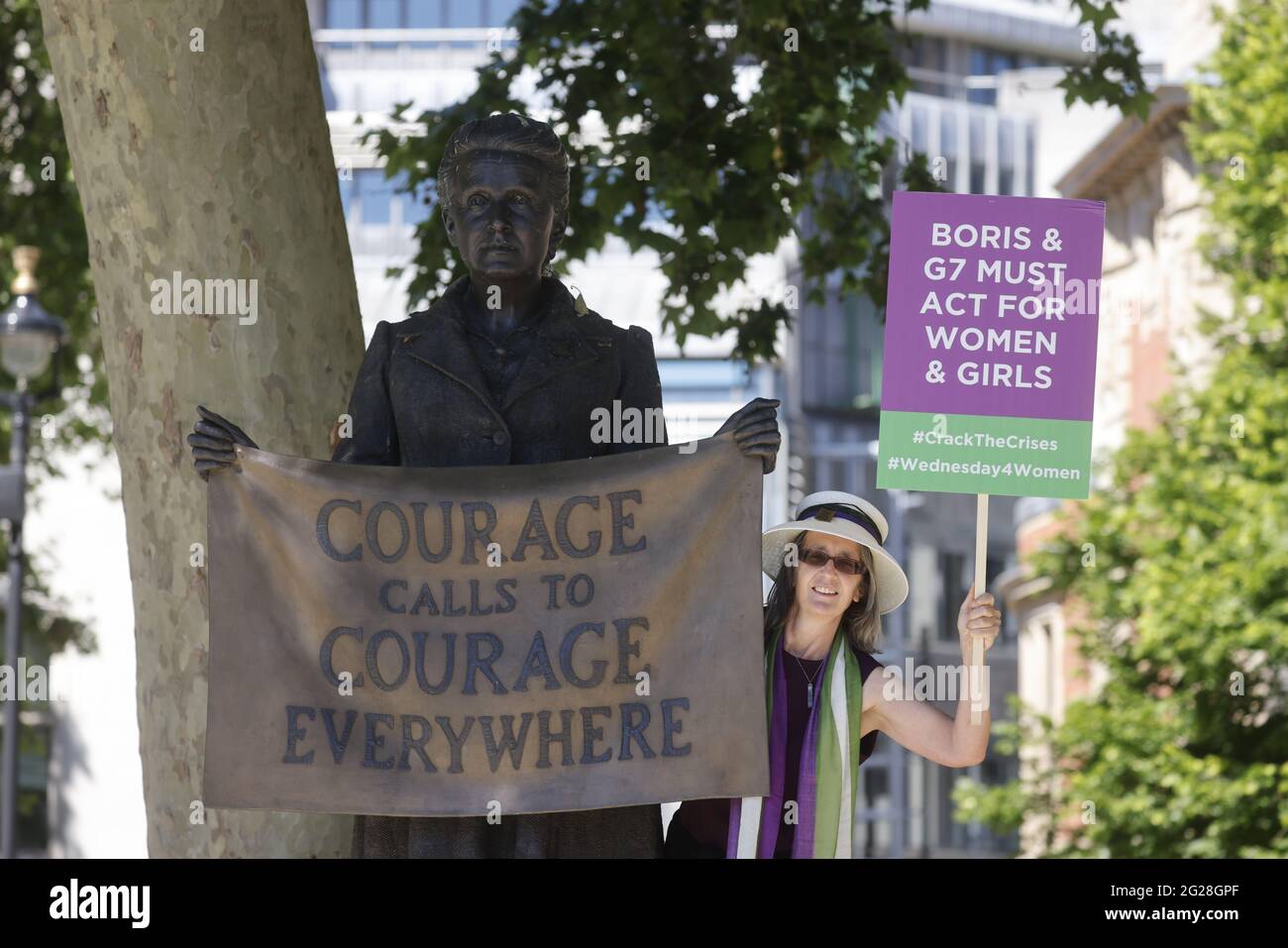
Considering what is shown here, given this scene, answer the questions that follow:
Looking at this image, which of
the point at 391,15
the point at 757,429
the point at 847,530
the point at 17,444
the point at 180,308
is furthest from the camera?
the point at 391,15

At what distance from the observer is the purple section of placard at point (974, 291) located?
6.01 meters

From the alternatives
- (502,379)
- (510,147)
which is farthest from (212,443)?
(510,147)

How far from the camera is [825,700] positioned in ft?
19.6

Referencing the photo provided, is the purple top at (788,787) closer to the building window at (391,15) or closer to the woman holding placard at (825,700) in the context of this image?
the woman holding placard at (825,700)

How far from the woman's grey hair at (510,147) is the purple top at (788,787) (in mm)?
1284

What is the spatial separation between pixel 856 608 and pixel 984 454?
0.55 meters

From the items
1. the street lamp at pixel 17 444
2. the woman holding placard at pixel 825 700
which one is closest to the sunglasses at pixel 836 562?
the woman holding placard at pixel 825 700

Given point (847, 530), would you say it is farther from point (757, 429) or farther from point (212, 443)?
point (212, 443)

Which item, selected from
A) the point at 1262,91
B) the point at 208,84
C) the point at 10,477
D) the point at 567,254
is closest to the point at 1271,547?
the point at 1262,91

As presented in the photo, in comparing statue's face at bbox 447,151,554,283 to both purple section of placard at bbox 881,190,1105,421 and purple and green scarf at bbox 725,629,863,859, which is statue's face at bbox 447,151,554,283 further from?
purple and green scarf at bbox 725,629,863,859

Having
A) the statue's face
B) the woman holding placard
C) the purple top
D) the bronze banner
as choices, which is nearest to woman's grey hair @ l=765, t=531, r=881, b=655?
the woman holding placard

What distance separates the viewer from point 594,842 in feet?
19.0

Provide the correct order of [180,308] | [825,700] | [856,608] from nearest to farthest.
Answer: [825,700]
[856,608]
[180,308]

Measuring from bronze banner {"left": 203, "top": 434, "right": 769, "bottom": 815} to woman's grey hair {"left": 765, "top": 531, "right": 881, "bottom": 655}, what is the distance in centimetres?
45
